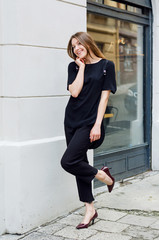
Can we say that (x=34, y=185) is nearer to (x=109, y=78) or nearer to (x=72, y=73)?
(x=72, y=73)

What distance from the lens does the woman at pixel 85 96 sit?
4070 millimetres

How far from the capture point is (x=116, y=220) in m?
4.47

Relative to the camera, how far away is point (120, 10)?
622cm

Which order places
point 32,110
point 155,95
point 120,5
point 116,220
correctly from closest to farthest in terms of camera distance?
point 32,110 < point 116,220 < point 120,5 < point 155,95

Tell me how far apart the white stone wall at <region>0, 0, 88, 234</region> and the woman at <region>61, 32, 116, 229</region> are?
0.37 meters

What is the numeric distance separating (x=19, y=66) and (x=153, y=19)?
A: 3520mm

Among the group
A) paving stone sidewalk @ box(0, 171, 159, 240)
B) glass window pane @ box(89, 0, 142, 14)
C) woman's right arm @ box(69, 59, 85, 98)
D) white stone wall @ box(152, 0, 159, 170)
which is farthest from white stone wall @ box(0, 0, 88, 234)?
white stone wall @ box(152, 0, 159, 170)

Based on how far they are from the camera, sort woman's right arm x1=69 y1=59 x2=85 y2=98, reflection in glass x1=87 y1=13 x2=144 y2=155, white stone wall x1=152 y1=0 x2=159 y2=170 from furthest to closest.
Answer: white stone wall x1=152 y1=0 x2=159 y2=170, reflection in glass x1=87 y1=13 x2=144 y2=155, woman's right arm x1=69 y1=59 x2=85 y2=98

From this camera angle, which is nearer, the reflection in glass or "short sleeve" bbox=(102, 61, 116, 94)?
"short sleeve" bbox=(102, 61, 116, 94)

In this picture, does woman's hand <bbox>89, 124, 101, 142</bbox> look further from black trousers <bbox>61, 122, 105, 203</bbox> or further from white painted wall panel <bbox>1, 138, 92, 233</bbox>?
white painted wall panel <bbox>1, 138, 92, 233</bbox>

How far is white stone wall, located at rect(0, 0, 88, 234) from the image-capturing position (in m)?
4.12

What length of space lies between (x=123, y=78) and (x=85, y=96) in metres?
2.60

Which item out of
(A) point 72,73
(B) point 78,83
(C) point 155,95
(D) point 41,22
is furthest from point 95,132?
(C) point 155,95

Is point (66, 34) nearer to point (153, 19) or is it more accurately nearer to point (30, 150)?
point (30, 150)
